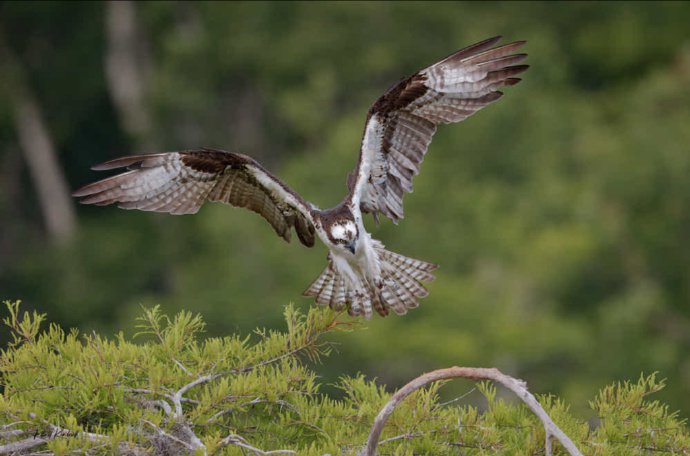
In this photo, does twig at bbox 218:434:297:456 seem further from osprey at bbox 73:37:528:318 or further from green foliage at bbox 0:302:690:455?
osprey at bbox 73:37:528:318

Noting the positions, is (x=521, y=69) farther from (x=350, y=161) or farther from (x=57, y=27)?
(x=57, y=27)

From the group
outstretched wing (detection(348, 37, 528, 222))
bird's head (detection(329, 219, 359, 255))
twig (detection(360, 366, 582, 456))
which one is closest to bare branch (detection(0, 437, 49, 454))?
twig (detection(360, 366, 582, 456))

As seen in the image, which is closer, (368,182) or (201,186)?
(201,186)

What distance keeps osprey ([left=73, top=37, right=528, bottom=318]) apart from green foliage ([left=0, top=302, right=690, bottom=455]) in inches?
54.0

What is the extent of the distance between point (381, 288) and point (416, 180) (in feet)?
70.7

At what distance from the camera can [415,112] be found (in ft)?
32.4

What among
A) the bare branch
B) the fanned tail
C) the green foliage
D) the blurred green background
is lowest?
the bare branch

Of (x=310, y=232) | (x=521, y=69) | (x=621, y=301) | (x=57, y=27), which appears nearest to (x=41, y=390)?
(x=310, y=232)

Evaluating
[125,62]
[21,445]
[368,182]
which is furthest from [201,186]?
[125,62]

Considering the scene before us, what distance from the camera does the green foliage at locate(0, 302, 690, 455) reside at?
7395 millimetres

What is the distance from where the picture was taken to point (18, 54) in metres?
Answer: 40.2

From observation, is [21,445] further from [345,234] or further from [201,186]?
[201,186]

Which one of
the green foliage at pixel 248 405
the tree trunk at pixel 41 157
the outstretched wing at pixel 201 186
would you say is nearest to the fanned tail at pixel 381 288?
the outstretched wing at pixel 201 186

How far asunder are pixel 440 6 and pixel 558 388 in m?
15.7
